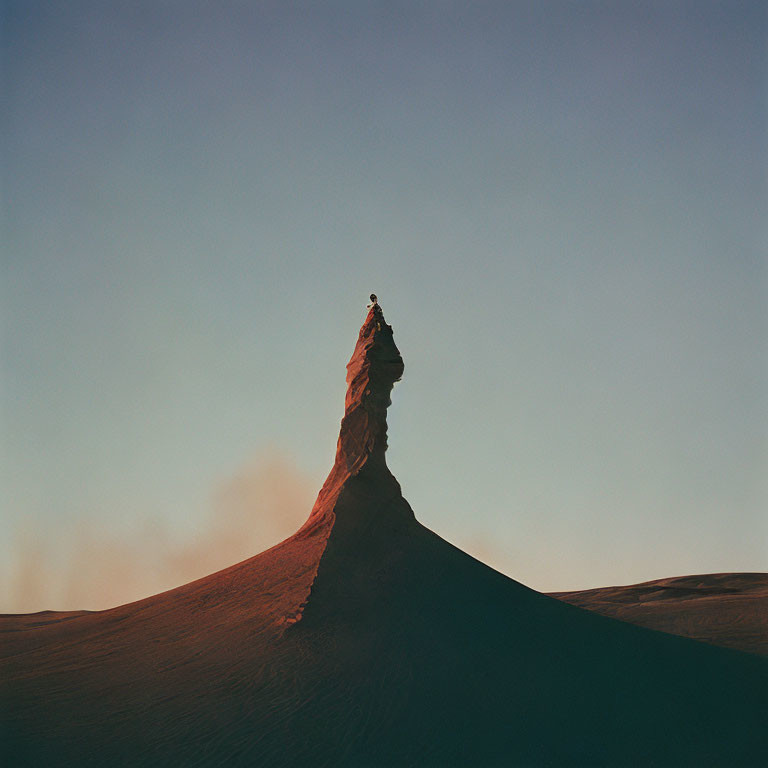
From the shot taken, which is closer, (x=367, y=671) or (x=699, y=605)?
(x=367, y=671)

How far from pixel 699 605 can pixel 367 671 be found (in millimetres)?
15190

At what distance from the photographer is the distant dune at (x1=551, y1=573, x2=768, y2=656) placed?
27.6m

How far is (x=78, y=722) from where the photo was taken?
64.2ft

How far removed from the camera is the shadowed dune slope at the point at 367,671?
61.8 feet

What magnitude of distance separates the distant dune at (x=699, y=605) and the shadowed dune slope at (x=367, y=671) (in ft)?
8.82

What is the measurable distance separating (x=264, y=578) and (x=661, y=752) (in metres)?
11.5

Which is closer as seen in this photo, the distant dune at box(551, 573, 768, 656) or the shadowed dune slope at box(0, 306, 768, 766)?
the shadowed dune slope at box(0, 306, 768, 766)

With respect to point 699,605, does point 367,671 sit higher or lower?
lower

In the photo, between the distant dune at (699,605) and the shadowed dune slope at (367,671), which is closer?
the shadowed dune slope at (367,671)

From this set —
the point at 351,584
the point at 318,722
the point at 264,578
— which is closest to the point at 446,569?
the point at 351,584

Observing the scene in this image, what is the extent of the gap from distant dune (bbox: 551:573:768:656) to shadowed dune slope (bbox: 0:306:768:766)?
269 centimetres

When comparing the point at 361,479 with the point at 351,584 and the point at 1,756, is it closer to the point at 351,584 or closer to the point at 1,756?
the point at 351,584

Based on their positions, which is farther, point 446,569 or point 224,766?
point 446,569

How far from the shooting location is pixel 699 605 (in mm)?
30891
